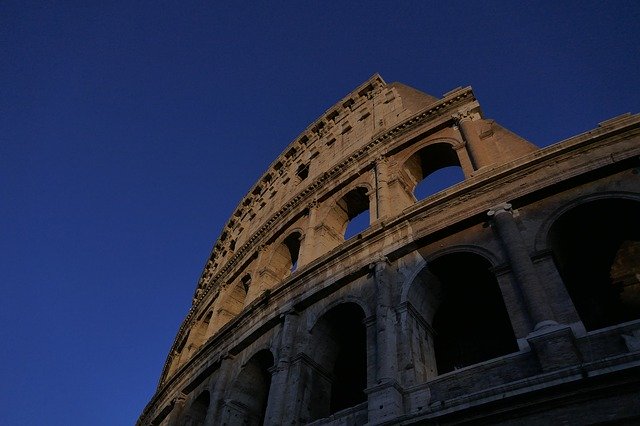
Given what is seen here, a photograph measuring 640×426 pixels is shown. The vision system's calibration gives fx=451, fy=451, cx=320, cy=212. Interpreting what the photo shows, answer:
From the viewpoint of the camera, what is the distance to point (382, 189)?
12.2 m

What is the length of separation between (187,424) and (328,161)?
10.1m

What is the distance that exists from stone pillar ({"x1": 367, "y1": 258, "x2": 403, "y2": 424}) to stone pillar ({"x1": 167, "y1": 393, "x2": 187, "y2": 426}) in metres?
7.37

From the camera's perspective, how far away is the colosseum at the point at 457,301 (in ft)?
19.2

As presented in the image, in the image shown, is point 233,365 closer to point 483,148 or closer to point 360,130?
point 483,148

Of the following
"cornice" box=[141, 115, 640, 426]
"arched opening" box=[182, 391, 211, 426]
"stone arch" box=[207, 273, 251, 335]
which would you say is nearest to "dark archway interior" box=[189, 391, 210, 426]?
"arched opening" box=[182, 391, 211, 426]

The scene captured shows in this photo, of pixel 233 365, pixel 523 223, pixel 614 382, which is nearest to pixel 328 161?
pixel 233 365

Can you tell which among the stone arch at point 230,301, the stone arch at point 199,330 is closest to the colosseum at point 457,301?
the stone arch at point 230,301

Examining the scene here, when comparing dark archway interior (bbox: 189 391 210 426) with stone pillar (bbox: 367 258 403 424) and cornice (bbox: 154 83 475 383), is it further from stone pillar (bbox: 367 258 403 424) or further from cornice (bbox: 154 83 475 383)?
stone pillar (bbox: 367 258 403 424)

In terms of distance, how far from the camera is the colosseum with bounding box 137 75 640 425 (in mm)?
5848

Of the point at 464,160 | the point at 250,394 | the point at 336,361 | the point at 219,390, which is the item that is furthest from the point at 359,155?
the point at 219,390

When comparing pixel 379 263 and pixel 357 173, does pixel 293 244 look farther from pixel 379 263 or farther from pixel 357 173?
pixel 379 263

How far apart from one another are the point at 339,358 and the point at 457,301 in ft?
10.1

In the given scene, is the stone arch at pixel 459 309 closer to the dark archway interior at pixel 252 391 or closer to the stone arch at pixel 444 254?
the stone arch at pixel 444 254

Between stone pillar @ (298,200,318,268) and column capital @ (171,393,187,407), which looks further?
column capital @ (171,393,187,407)
